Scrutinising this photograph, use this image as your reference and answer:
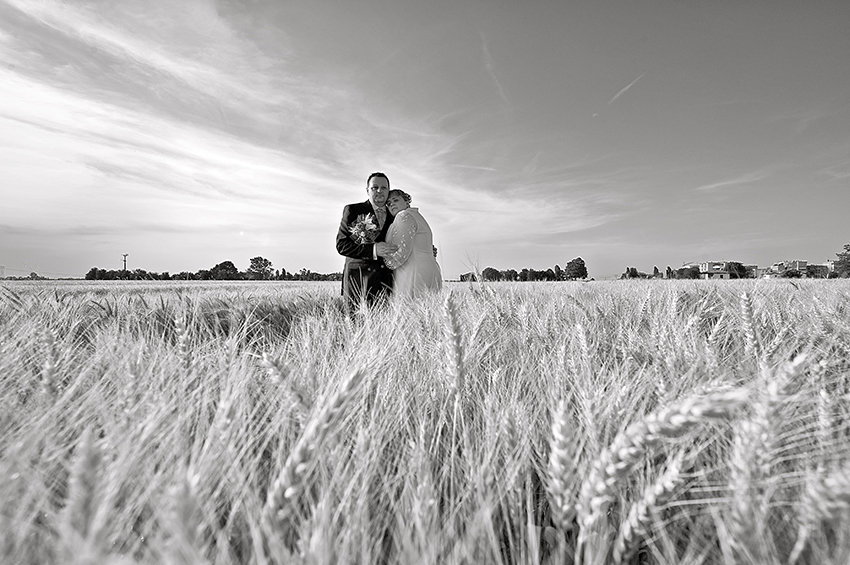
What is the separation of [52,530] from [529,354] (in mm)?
1566

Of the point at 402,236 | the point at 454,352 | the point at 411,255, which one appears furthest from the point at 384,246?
the point at 454,352

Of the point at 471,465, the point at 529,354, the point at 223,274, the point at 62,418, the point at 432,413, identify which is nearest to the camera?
the point at 471,465

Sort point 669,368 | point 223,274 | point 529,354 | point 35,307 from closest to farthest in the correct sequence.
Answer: point 669,368
point 529,354
point 35,307
point 223,274

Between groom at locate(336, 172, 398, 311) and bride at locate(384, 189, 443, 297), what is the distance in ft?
0.69

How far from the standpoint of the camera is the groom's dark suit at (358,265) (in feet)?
18.4

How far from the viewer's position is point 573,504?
82 cm

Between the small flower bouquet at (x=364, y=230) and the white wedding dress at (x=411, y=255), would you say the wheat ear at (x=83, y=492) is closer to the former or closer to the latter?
the white wedding dress at (x=411, y=255)

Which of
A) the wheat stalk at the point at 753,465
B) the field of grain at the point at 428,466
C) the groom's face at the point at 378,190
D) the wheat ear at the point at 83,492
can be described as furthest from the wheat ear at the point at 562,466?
the groom's face at the point at 378,190

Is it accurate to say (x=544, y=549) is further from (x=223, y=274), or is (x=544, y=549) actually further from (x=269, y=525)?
(x=223, y=274)

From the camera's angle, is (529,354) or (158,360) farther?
(529,354)

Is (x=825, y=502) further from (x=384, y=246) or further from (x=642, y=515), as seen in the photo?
(x=384, y=246)

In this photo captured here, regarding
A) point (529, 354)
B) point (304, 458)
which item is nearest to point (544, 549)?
Answer: point (304, 458)

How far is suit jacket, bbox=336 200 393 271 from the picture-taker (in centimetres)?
541

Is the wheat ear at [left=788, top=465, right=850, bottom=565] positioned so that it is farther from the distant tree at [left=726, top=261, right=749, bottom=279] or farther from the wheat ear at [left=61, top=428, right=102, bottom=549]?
the distant tree at [left=726, top=261, right=749, bottom=279]
